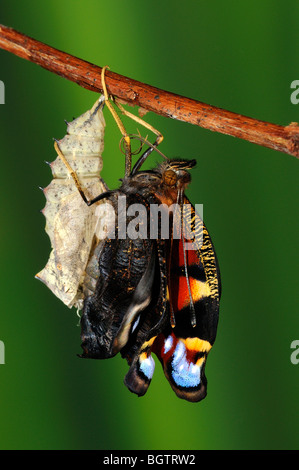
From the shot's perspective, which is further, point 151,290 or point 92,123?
point 92,123

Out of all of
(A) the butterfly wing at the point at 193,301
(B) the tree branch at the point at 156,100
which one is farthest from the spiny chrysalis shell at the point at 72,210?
(A) the butterfly wing at the point at 193,301

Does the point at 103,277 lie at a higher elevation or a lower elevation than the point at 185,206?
lower

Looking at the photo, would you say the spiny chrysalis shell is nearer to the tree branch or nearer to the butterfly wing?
the tree branch

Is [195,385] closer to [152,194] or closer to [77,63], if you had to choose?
[152,194]

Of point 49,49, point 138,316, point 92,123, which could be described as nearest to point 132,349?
point 138,316

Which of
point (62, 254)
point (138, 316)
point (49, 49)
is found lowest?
point (138, 316)

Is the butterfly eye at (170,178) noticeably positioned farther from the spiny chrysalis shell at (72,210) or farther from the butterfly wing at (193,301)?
the spiny chrysalis shell at (72,210)

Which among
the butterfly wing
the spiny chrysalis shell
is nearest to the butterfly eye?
the butterfly wing
